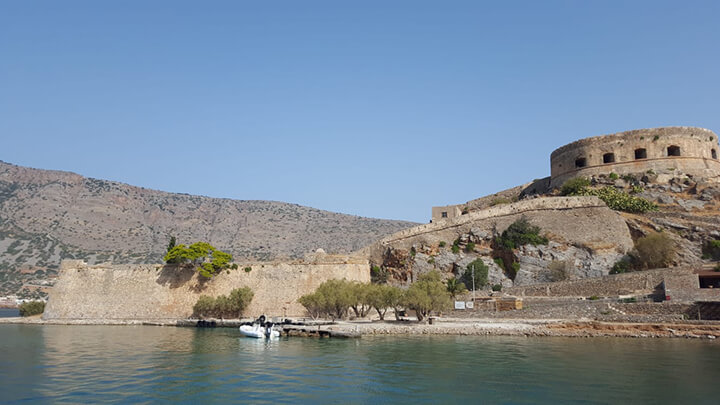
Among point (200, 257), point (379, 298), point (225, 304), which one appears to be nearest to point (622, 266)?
point (379, 298)

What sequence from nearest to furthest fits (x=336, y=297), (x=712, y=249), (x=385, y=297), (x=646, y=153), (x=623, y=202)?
(x=385, y=297), (x=336, y=297), (x=712, y=249), (x=623, y=202), (x=646, y=153)

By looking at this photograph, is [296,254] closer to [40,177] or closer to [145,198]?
[145,198]

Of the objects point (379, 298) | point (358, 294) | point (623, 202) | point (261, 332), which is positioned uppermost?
point (623, 202)

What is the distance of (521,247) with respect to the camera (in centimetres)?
3944

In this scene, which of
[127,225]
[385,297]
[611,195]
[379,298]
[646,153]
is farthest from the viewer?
[127,225]

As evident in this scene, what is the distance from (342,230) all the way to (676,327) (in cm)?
7374

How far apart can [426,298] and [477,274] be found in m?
8.12

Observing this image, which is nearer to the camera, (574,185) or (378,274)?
(378,274)

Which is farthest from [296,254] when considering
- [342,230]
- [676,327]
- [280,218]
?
[676,327]

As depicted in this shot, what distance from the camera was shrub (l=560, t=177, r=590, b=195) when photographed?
44.6m

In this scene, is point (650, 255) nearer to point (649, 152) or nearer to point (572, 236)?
point (572, 236)

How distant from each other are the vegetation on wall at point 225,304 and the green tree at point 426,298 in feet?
49.5

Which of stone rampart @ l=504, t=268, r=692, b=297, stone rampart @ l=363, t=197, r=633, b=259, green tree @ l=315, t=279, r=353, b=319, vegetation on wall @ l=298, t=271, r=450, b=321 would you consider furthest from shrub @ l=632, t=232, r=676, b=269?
green tree @ l=315, t=279, r=353, b=319

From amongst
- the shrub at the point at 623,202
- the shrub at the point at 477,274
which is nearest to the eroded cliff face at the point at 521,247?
the shrub at the point at 477,274
